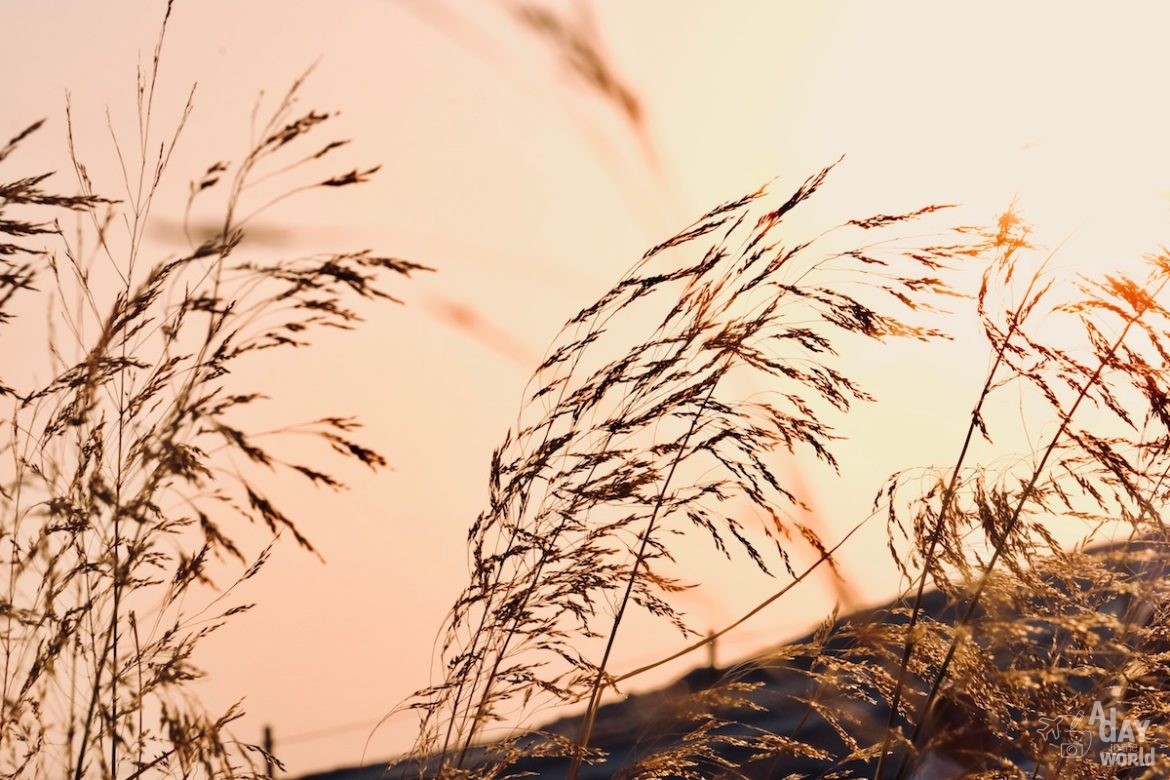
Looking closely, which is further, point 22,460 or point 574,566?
point 574,566

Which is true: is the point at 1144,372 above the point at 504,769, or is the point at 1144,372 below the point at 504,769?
above

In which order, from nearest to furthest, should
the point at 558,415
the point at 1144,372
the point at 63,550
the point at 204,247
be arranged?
the point at 204,247, the point at 63,550, the point at 558,415, the point at 1144,372

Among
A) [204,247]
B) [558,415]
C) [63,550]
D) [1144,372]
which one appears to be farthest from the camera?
[1144,372]

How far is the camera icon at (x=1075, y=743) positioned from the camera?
8.53 feet

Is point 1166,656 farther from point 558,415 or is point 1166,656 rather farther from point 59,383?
point 59,383

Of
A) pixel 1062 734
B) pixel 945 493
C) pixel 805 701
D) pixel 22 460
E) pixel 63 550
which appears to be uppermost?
pixel 22 460

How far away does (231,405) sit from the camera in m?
1.96

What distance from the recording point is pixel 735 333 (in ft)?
8.18

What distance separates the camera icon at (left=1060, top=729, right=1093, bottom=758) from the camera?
8.53 ft

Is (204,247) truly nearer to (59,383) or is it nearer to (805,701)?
(59,383)

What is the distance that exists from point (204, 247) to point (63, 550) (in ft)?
2.26

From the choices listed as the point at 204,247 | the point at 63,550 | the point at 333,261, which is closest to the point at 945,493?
the point at 333,261

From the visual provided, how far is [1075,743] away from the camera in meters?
2.61

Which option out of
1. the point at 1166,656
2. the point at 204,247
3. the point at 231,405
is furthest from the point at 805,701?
the point at 204,247
